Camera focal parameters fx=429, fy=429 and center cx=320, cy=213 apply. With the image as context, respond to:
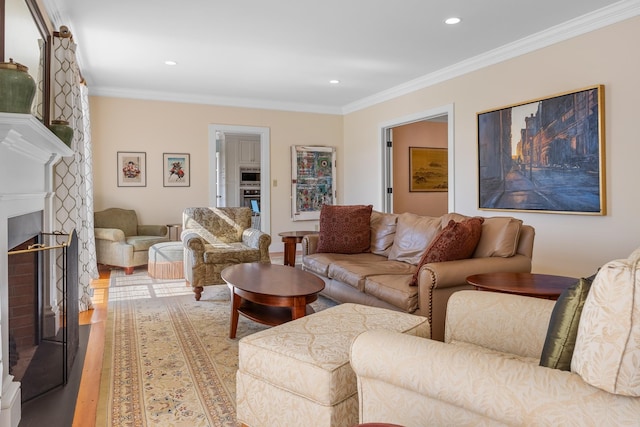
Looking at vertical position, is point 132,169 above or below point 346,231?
above

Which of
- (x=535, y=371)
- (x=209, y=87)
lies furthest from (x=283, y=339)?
(x=209, y=87)

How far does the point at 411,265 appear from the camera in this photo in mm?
3619

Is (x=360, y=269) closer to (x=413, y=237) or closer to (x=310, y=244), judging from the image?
(x=413, y=237)

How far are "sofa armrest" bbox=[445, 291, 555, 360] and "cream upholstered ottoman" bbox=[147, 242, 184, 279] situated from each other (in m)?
4.02

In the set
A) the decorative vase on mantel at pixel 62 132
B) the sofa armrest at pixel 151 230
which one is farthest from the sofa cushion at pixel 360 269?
the sofa armrest at pixel 151 230

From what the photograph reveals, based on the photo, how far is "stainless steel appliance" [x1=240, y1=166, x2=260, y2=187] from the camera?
9.61m

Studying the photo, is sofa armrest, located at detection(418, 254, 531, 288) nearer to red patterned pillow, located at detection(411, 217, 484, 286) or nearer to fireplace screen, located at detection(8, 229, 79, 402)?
red patterned pillow, located at detection(411, 217, 484, 286)

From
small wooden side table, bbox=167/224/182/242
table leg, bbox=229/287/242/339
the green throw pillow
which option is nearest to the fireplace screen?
table leg, bbox=229/287/242/339

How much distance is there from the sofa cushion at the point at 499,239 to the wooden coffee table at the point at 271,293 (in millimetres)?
1181

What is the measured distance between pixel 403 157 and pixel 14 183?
20.8 feet

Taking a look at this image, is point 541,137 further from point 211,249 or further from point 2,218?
point 2,218

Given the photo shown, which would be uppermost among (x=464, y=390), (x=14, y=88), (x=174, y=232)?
(x=14, y=88)

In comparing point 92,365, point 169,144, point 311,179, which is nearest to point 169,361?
point 92,365

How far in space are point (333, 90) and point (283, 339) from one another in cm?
528
